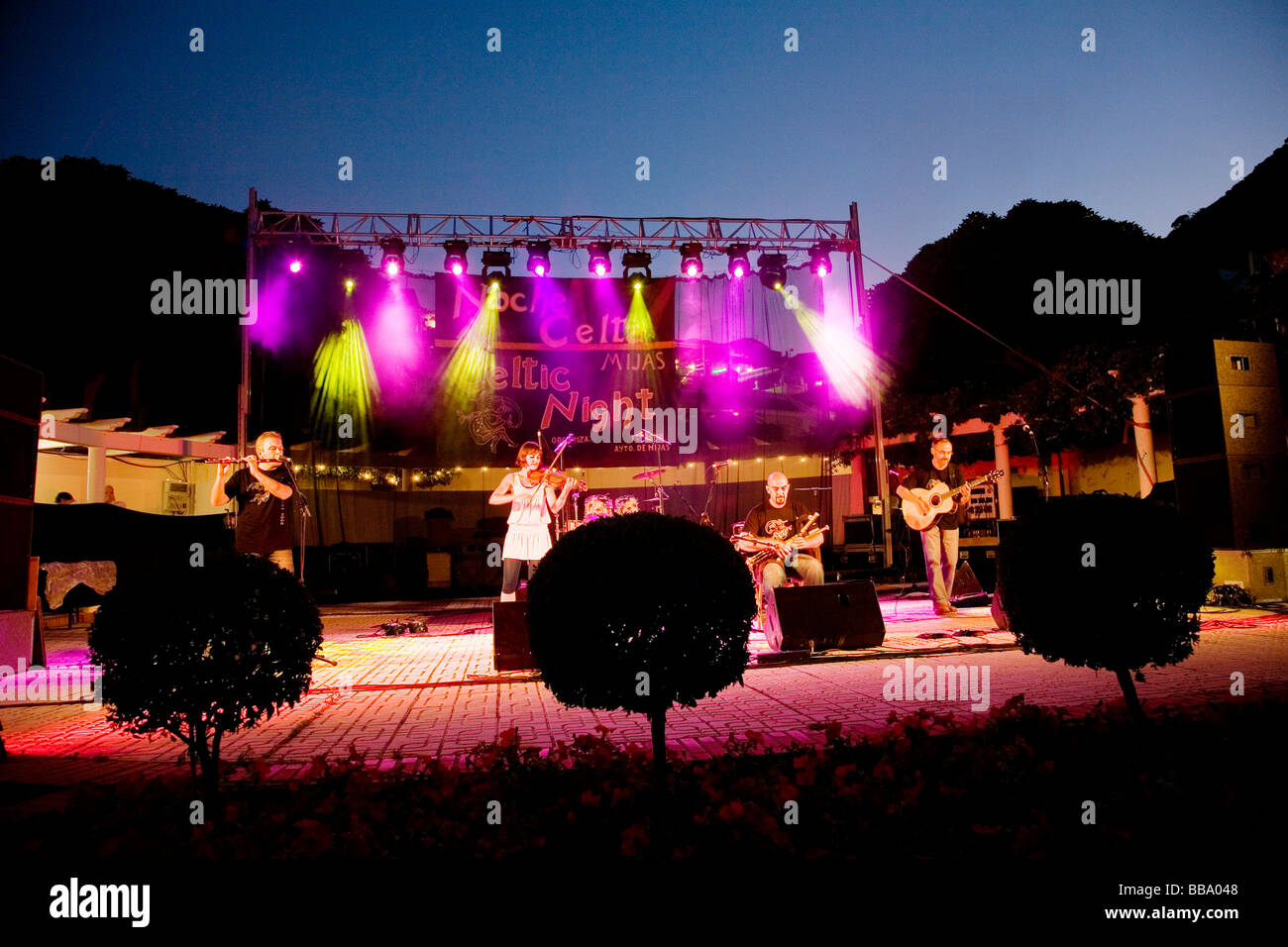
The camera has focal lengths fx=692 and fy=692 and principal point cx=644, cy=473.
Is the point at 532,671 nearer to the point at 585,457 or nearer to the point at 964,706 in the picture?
the point at 964,706

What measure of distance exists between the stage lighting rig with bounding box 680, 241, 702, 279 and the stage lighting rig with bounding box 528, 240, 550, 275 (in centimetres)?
265

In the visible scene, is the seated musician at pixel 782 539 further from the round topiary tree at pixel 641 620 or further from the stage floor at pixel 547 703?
the round topiary tree at pixel 641 620

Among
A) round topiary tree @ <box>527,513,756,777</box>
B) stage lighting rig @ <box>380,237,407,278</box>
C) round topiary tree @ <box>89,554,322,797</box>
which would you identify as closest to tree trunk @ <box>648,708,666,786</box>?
round topiary tree @ <box>527,513,756,777</box>

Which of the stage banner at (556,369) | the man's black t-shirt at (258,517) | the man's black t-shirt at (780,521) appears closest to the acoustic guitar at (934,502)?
the man's black t-shirt at (780,521)

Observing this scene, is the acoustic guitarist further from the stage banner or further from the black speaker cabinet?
the stage banner

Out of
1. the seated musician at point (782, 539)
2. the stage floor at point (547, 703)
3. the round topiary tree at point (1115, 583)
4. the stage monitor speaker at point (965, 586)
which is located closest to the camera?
the round topiary tree at point (1115, 583)

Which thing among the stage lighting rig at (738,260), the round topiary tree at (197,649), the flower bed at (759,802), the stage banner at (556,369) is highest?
the stage lighting rig at (738,260)

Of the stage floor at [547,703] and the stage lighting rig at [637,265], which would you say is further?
the stage lighting rig at [637,265]

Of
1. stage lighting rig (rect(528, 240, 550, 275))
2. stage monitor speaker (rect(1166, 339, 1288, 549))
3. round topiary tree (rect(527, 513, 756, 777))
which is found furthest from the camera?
stage lighting rig (rect(528, 240, 550, 275))

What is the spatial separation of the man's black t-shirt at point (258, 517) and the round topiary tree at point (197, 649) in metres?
4.32

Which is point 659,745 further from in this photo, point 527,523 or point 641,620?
point 527,523

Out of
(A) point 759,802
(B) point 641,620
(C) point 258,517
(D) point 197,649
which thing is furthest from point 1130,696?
(C) point 258,517

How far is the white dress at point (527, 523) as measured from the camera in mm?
7660

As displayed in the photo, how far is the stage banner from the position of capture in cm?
1435
